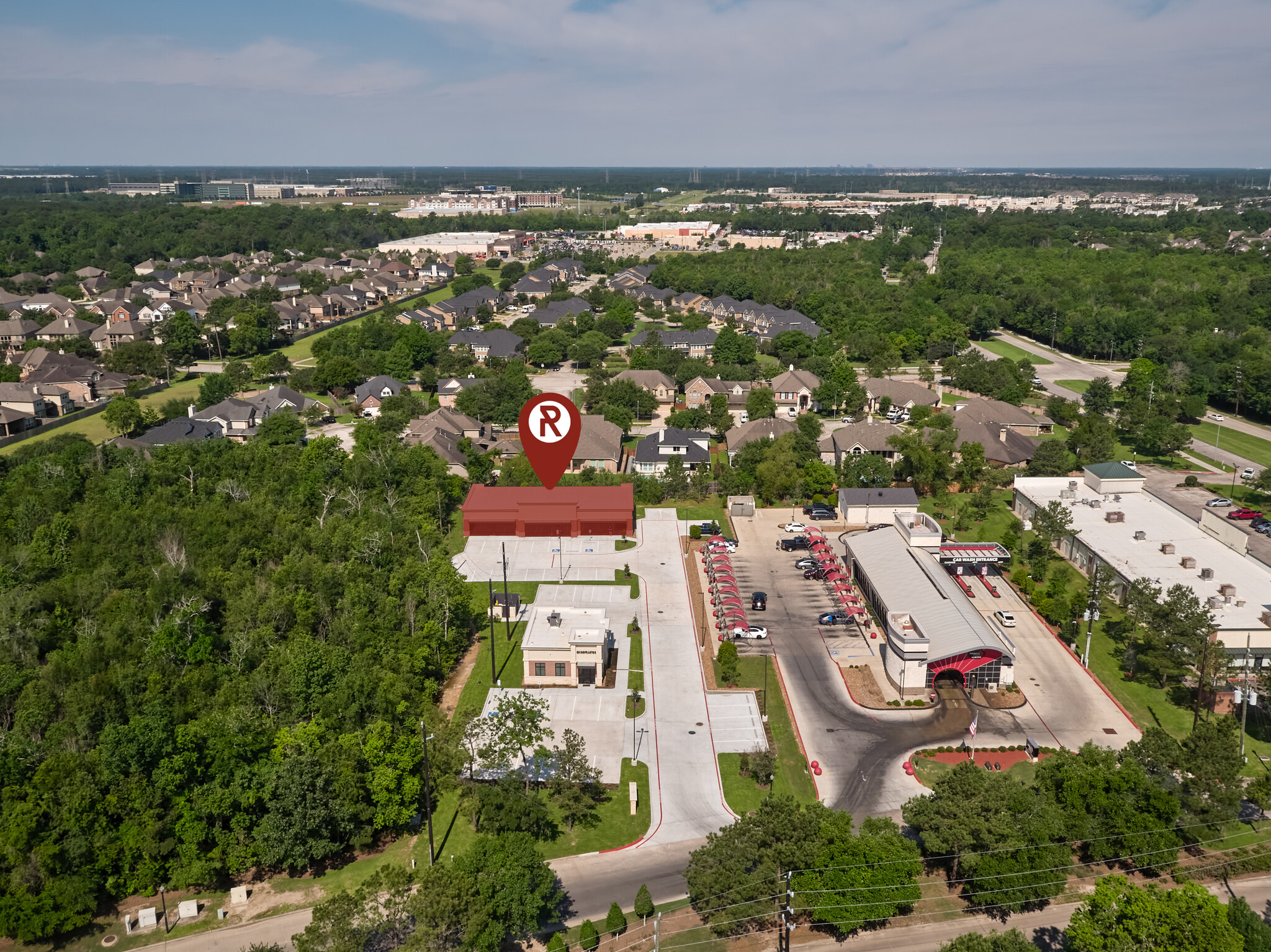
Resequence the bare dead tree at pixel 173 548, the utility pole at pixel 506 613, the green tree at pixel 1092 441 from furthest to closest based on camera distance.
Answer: the green tree at pixel 1092 441 < the bare dead tree at pixel 173 548 < the utility pole at pixel 506 613

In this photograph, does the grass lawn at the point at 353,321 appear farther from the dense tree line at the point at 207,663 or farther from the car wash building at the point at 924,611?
the car wash building at the point at 924,611

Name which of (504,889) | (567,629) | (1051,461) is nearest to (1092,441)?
(1051,461)

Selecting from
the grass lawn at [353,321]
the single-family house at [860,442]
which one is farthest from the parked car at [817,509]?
the grass lawn at [353,321]

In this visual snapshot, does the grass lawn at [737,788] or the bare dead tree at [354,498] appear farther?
the bare dead tree at [354,498]

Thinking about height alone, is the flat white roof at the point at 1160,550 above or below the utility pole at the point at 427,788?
above

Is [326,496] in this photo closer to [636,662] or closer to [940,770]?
[636,662]

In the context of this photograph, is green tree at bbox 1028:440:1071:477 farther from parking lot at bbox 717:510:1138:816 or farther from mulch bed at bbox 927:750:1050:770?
mulch bed at bbox 927:750:1050:770

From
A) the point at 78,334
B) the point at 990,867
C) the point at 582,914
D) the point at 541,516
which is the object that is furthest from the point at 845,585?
the point at 78,334

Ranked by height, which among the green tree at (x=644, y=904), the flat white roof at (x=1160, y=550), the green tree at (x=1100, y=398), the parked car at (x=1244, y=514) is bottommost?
the green tree at (x=644, y=904)

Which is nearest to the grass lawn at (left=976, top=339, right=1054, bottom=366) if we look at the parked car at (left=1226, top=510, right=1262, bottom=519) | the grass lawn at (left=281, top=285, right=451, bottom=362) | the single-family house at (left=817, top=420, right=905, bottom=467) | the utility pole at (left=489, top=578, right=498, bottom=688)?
the single-family house at (left=817, top=420, right=905, bottom=467)
